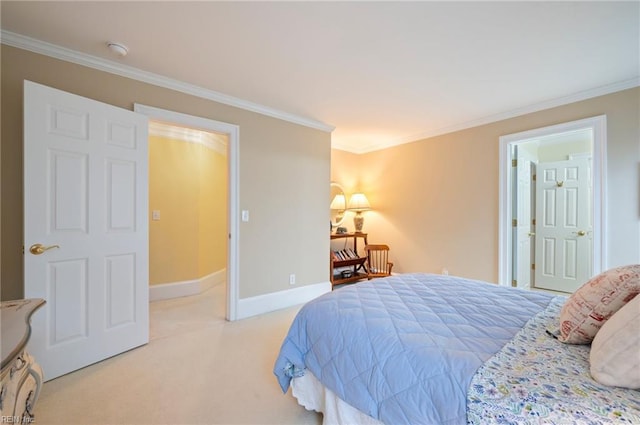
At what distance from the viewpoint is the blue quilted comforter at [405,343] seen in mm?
954

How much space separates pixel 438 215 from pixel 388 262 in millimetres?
1148

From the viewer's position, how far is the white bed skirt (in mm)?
1196

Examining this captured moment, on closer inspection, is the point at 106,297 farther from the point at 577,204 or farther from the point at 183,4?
the point at 577,204

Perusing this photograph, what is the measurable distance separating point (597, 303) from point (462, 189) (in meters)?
2.82

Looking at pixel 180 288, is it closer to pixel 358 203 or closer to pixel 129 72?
pixel 129 72

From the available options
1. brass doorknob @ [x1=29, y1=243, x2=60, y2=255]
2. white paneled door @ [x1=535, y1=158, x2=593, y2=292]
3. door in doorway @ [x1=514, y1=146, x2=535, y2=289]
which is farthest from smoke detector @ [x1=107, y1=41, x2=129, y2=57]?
white paneled door @ [x1=535, y1=158, x2=593, y2=292]

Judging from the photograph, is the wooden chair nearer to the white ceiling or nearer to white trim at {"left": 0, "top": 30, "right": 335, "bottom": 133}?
the white ceiling

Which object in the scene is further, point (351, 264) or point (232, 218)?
point (351, 264)

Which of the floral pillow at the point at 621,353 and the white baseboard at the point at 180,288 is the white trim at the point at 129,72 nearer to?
the white baseboard at the point at 180,288

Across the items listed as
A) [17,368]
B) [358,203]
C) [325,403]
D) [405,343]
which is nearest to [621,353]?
[405,343]

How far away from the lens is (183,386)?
5.87ft

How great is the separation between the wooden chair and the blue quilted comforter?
8.09 ft

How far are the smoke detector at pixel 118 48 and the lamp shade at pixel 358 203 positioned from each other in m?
3.49

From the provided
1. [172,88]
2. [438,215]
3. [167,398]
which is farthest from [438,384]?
[438,215]
